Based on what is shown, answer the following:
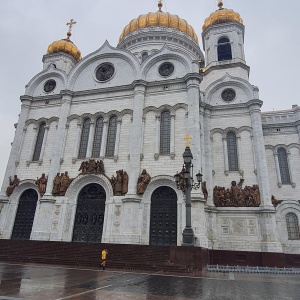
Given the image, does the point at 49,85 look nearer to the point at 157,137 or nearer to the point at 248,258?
the point at 157,137

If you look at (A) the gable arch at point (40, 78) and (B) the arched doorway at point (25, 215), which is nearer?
(B) the arched doorway at point (25, 215)

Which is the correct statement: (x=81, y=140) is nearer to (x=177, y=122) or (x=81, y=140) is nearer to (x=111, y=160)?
(x=111, y=160)

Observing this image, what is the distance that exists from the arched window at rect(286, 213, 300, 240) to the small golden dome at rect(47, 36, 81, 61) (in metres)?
27.3

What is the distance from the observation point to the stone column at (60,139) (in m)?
21.0

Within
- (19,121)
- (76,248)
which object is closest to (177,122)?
(76,248)

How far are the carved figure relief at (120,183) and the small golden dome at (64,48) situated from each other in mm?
18230

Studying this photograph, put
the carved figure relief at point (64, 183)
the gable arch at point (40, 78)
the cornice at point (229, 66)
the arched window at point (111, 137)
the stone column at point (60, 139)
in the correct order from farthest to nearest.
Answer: the cornice at point (229, 66) < the gable arch at point (40, 78) < the arched window at point (111, 137) < the stone column at point (60, 139) < the carved figure relief at point (64, 183)

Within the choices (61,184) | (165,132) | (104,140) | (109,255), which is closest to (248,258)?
(109,255)

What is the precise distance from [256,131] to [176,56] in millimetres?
9018

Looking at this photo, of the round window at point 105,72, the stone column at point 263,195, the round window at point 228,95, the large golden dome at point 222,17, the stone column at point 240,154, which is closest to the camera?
the stone column at point 263,195

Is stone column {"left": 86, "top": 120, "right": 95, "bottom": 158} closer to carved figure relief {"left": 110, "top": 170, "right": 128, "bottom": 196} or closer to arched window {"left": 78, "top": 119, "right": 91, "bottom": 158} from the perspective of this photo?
arched window {"left": 78, "top": 119, "right": 91, "bottom": 158}

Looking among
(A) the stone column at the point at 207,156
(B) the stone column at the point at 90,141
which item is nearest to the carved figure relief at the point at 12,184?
(B) the stone column at the point at 90,141

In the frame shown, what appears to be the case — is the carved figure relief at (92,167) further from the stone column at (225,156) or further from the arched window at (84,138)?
the stone column at (225,156)

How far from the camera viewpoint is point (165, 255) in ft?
50.0
